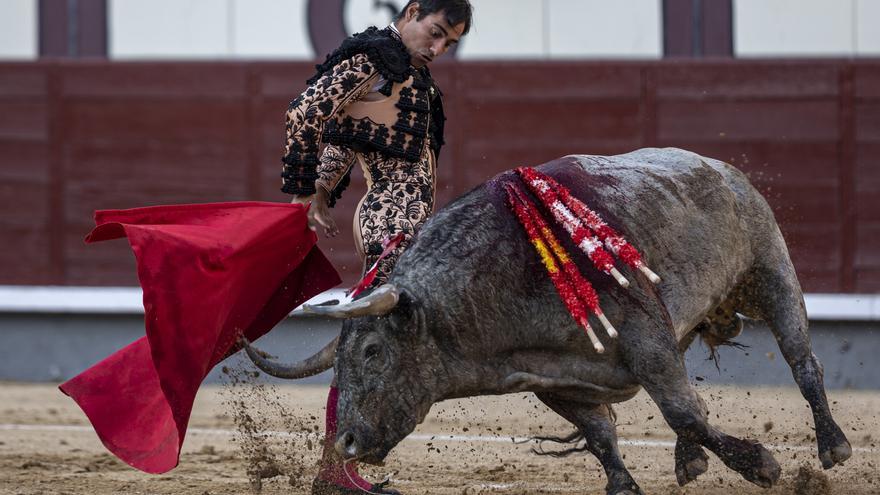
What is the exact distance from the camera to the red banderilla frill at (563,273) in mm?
2963

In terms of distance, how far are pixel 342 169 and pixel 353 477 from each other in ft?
2.44

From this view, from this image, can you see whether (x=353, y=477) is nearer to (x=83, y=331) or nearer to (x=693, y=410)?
(x=693, y=410)

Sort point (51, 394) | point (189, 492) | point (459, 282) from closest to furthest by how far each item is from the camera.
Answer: point (459, 282) → point (189, 492) → point (51, 394)

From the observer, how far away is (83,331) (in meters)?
Result: 6.91

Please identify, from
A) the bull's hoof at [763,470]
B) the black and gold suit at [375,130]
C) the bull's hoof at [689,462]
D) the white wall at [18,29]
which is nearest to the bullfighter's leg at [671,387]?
the bull's hoof at [763,470]

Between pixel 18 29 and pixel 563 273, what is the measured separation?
4.84m

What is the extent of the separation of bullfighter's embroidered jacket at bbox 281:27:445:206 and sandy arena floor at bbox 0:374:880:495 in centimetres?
63

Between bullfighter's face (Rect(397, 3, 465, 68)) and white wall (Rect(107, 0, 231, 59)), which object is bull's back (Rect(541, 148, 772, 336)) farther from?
white wall (Rect(107, 0, 231, 59))

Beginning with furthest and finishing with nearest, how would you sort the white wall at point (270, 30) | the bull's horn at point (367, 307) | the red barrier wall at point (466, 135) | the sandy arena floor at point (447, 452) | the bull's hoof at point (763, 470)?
the white wall at point (270, 30), the red barrier wall at point (466, 135), the sandy arena floor at point (447, 452), the bull's hoof at point (763, 470), the bull's horn at point (367, 307)

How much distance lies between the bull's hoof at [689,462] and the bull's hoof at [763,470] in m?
0.32

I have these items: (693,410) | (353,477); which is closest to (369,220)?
(353,477)

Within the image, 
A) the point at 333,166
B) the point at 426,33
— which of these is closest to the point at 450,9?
the point at 426,33

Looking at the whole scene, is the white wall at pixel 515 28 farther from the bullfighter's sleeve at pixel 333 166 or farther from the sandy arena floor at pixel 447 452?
the bullfighter's sleeve at pixel 333 166

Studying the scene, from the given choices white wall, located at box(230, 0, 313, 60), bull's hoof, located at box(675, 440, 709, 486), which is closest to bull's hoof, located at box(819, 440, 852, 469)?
bull's hoof, located at box(675, 440, 709, 486)
